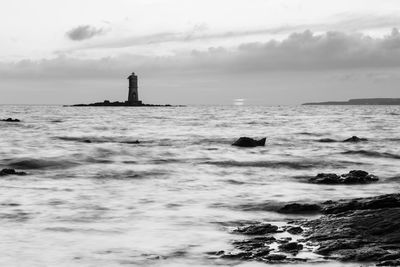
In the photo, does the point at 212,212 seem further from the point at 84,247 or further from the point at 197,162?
the point at 197,162

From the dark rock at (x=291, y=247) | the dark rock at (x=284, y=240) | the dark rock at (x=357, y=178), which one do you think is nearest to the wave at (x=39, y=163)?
the dark rock at (x=357, y=178)

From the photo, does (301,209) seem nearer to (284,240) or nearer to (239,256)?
(284,240)

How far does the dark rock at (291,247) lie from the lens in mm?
6512

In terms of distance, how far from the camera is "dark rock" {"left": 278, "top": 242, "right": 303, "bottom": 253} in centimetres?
651

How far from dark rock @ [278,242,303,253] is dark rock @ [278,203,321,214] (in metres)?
2.60

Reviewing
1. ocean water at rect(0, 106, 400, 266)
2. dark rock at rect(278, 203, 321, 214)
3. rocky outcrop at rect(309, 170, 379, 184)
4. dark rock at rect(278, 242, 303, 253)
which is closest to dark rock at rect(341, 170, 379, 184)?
rocky outcrop at rect(309, 170, 379, 184)

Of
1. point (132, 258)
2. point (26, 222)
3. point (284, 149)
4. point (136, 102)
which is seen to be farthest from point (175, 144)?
point (136, 102)

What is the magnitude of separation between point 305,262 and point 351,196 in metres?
5.56

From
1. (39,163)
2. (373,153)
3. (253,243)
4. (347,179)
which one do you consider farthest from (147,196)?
(373,153)

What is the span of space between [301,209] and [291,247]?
9.13 ft

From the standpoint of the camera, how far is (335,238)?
6797mm

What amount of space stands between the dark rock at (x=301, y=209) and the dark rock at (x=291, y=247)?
8.51 feet

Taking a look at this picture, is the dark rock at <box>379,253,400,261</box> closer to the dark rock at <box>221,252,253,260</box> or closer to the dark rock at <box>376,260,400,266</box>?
the dark rock at <box>376,260,400,266</box>

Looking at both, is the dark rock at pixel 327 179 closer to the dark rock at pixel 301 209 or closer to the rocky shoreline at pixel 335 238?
the dark rock at pixel 301 209
